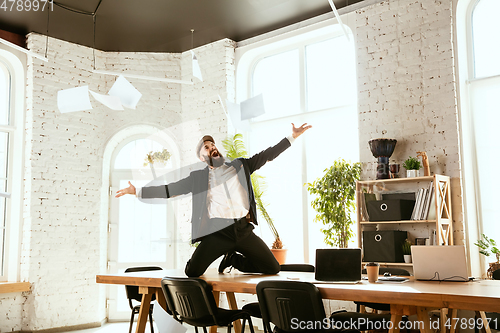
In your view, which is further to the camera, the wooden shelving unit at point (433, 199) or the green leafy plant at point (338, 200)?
the green leafy plant at point (338, 200)

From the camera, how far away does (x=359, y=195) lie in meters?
4.89

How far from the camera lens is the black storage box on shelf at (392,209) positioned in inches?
179

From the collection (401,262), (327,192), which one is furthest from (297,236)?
(401,262)

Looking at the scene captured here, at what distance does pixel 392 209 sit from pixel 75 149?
4042 millimetres

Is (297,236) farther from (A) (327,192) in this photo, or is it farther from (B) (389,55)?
(B) (389,55)

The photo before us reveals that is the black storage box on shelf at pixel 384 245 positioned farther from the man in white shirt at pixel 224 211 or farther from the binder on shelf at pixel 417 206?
the man in white shirt at pixel 224 211

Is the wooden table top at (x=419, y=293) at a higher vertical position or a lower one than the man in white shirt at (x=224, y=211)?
lower

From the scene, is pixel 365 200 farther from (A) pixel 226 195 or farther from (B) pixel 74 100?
(B) pixel 74 100

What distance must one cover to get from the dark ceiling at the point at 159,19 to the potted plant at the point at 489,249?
2.96 meters

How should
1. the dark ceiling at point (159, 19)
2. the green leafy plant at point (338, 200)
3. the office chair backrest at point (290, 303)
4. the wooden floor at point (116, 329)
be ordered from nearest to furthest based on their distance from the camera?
the office chair backrest at point (290, 303), the green leafy plant at point (338, 200), the dark ceiling at point (159, 19), the wooden floor at point (116, 329)

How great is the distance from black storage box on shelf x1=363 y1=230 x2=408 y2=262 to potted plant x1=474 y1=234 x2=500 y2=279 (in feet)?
2.23

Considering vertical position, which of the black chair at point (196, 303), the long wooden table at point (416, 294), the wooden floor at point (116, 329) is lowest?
the wooden floor at point (116, 329)

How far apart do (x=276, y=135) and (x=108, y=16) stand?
2.54 m

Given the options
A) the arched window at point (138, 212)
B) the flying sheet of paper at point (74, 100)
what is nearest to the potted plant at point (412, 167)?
the arched window at point (138, 212)
